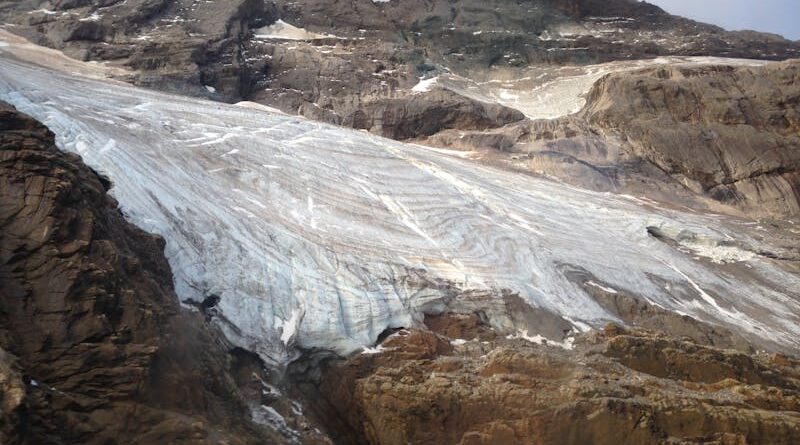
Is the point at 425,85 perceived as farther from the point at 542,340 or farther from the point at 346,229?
the point at 542,340

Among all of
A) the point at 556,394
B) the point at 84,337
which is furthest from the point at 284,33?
the point at 84,337

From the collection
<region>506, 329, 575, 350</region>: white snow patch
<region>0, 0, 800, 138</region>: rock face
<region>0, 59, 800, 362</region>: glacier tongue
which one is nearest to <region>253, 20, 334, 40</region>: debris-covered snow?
<region>0, 0, 800, 138</region>: rock face

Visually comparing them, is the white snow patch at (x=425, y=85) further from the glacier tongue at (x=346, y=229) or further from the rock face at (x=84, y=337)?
→ the rock face at (x=84, y=337)

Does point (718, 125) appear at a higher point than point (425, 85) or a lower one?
higher

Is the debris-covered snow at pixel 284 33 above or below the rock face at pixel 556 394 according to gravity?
above

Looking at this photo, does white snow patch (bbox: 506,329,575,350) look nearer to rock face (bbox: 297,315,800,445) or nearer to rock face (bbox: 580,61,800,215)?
rock face (bbox: 297,315,800,445)

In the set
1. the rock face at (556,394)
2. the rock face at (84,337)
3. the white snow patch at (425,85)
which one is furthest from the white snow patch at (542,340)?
the white snow patch at (425,85)
